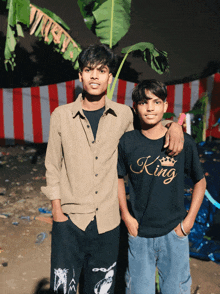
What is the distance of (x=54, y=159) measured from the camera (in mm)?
1876

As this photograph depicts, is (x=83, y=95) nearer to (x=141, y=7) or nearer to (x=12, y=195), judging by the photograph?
(x=12, y=195)

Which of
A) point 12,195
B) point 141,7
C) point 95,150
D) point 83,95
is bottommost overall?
point 12,195

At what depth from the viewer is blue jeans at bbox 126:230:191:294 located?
180 cm

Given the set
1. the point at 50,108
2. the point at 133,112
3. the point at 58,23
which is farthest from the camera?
the point at 50,108

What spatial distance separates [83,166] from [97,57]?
2.44ft

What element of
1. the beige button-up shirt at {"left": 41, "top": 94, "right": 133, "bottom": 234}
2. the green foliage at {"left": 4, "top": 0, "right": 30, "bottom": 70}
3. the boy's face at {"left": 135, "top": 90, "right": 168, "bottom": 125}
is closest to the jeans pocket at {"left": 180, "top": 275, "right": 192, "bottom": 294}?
the beige button-up shirt at {"left": 41, "top": 94, "right": 133, "bottom": 234}

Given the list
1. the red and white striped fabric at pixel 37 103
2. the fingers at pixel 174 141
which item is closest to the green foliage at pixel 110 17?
the red and white striped fabric at pixel 37 103

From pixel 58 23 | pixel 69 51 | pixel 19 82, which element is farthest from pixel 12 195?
pixel 19 82

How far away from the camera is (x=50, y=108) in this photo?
7531 mm

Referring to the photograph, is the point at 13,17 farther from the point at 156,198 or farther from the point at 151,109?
the point at 156,198

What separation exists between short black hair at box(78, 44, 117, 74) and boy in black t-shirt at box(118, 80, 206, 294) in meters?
0.27

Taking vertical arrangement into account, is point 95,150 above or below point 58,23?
below

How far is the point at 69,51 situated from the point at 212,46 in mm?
6311

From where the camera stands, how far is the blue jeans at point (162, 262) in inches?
71.0
